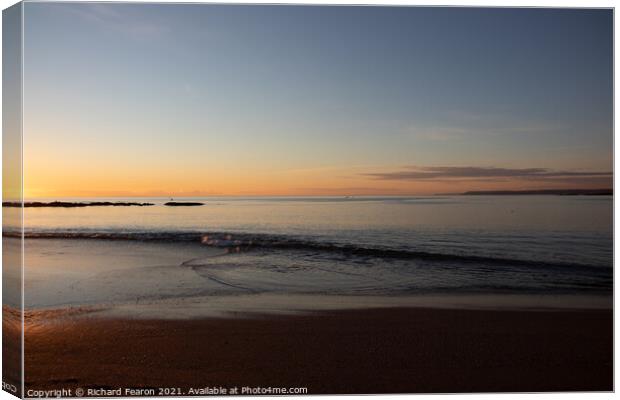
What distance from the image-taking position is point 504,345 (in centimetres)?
414

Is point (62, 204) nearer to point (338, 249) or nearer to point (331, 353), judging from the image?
point (331, 353)

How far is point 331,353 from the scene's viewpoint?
410 centimetres

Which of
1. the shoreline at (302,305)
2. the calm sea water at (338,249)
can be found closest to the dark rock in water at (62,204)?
the calm sea water at (338,249)

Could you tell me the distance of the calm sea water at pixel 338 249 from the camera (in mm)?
4734

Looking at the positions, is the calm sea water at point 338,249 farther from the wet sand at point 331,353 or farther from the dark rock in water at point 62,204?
the wet sand at point 331,353

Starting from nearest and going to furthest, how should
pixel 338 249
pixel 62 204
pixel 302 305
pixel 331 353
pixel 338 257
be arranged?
1. pixel 331 353
2. pixel 302 305
3. pixel 62 204
4. pixel 338 257
5. pixel 338 249

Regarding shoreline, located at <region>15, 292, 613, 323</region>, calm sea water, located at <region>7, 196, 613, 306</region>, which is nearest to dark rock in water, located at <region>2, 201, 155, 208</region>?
Result: calm sea water, located at <region>7, 196, 613, 306</region>

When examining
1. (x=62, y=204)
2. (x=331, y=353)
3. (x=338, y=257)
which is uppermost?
(x=62, y=204)

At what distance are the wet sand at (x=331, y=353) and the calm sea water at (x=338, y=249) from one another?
1.39 ft

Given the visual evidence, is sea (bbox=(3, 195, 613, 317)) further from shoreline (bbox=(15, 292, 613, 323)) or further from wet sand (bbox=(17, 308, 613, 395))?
wet sand (bbox=(17, 308, 613, 395))

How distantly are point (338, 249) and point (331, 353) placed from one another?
106 inches

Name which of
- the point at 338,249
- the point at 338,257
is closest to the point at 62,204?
the point at 338,257

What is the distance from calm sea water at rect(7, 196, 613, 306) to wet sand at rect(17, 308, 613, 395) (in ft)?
1.39

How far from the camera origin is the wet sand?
3922 millimetres
